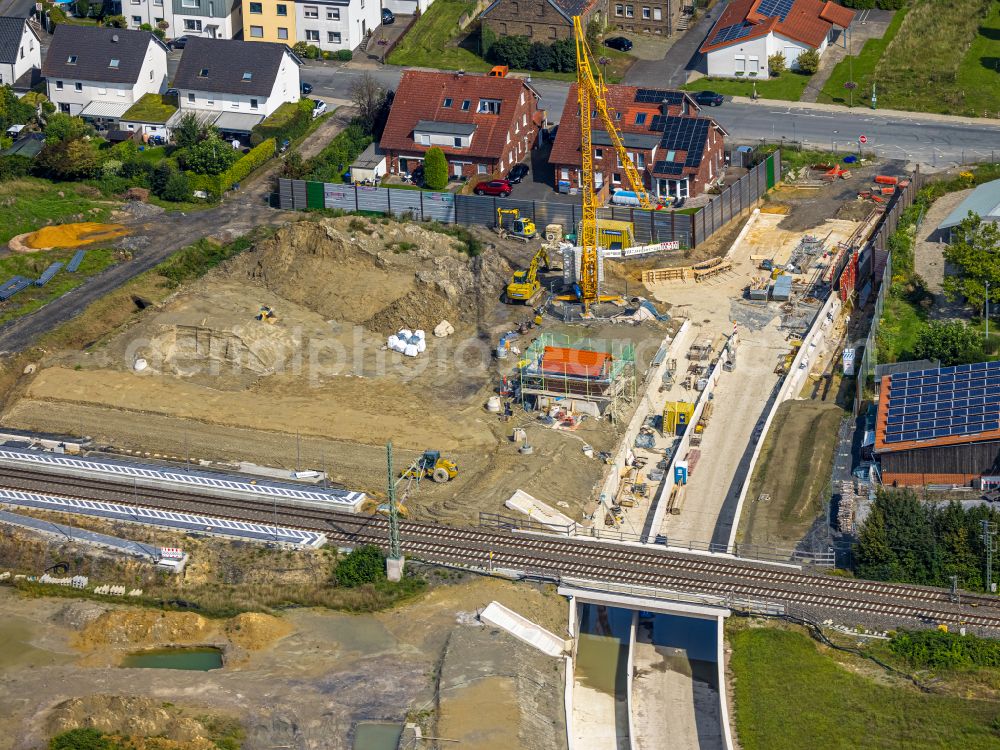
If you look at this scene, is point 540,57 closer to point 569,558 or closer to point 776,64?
point 776,64

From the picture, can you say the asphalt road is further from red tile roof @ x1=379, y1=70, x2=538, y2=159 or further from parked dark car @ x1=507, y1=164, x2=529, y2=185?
parked dark car @ x1=507, y1=164, x2=529, y2=185

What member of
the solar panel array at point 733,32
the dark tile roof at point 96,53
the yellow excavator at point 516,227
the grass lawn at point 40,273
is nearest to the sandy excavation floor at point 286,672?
the grass lawn at point 40,273

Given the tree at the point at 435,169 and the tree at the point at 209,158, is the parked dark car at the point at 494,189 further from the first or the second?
the tree at the point at 209,158

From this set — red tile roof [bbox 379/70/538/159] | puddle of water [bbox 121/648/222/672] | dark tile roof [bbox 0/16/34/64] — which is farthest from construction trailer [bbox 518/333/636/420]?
dark tile roof [bbox 0/16/34/64]

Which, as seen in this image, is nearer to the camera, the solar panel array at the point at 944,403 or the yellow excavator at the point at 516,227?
the solar panel array at the point at 944,403

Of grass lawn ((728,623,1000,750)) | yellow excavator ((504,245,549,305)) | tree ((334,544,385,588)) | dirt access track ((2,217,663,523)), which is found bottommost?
grass lawn ((728,623,1000,750))

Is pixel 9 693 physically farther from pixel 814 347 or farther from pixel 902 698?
pixel 814 347
